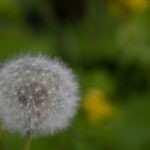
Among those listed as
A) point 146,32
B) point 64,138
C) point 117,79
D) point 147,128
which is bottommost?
point 64,138

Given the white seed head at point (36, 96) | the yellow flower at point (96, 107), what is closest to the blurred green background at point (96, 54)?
the yellow flower at point (96, 107)

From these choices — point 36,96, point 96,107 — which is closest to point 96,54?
point 96,107

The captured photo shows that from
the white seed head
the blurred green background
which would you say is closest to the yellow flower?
the blurred green background

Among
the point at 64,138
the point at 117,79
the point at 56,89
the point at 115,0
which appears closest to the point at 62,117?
the point at 56,89

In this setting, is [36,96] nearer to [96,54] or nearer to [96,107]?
[96,107]

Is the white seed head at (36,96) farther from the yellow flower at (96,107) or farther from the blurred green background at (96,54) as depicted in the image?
the yellow flower at (96,107)

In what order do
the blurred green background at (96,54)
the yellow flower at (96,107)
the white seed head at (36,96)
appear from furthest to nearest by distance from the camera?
the yellow flower at (96,107) → the blurred green background at (96,54) → the white seed head at (36,96)

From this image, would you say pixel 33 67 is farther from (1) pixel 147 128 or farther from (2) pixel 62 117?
(1) pixel 147 128

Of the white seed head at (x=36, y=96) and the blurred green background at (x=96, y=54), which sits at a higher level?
the blurred green background at (x=96, y=54)
